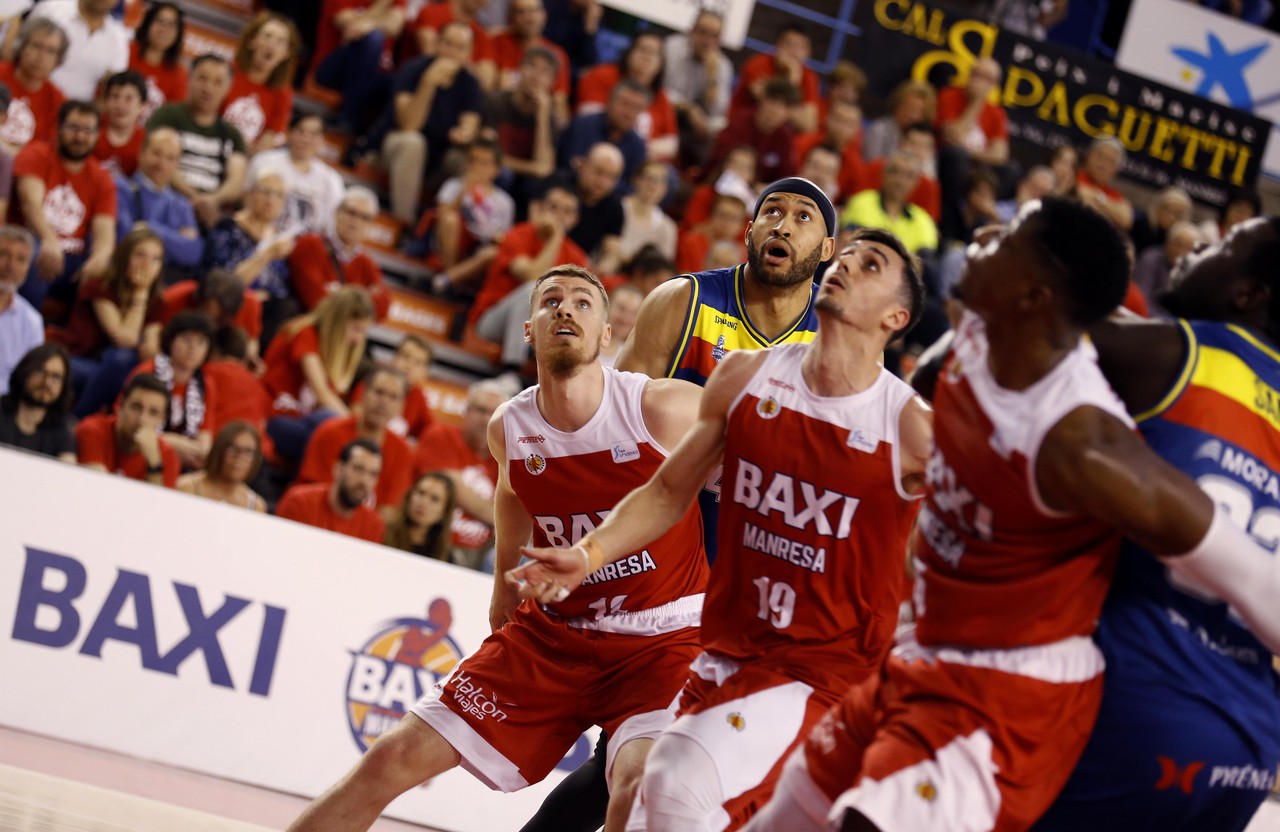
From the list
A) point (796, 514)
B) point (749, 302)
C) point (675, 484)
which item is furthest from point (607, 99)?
point (796, 514)

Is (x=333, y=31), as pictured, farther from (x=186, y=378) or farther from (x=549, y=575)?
(x=549, y=575)

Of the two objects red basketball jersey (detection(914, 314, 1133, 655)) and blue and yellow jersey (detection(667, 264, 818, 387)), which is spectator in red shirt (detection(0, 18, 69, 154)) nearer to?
blue and yellow jersey (detection(667, 264, 818, 387))

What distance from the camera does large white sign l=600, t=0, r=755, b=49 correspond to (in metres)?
12.6

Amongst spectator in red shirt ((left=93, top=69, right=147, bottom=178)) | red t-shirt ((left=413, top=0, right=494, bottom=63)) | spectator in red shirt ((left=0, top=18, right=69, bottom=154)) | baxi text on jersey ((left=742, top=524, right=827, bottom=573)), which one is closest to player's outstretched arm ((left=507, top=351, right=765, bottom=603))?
baxi text on jersey ((left=742, top=524, right=827, bottom=573))

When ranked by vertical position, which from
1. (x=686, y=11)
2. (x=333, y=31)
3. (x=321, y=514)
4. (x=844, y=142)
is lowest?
(x=321, y=514)

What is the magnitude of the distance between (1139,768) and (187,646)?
5267mm

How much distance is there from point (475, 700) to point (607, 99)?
29.8 feet

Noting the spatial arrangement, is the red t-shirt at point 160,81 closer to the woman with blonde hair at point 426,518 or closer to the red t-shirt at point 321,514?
the red t-shirt at point 321,514

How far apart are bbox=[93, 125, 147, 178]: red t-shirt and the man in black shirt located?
2.38m

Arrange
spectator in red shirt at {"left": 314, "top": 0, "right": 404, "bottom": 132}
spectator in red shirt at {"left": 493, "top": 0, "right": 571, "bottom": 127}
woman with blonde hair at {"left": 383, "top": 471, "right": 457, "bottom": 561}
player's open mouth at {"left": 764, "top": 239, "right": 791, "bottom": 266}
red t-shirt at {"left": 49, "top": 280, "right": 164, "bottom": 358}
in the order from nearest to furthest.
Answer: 1. player's open mouth at {"left": 764, "top": 239, "right": 791, "bottom": 266}
2. woman with blonde hair at {"left": 383, "top": 471, "right": 457, "bottom": 561}
3. red t-shirt at {"left": 49, "top": 280, "right": 164, "bottom": 358}
4. spectator in red shirt at {"left": 314, "top": 0, "right": 404, "bottom": 132}
5. spectator in red shirt at {"left": 493, "top": 0, "right": 571, "bottom": 127}

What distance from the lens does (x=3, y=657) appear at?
23.2 feet

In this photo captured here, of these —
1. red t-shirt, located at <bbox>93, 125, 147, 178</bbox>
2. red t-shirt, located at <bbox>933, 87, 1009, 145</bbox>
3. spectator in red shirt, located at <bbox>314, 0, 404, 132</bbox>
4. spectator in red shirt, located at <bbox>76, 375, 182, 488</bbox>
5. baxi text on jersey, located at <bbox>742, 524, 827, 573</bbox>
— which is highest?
red t-shirt, located at <bbox>933, 87, 1009, 145</bbox>

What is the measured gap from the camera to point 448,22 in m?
12.8

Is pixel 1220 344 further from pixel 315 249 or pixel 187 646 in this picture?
pixel 315 249
